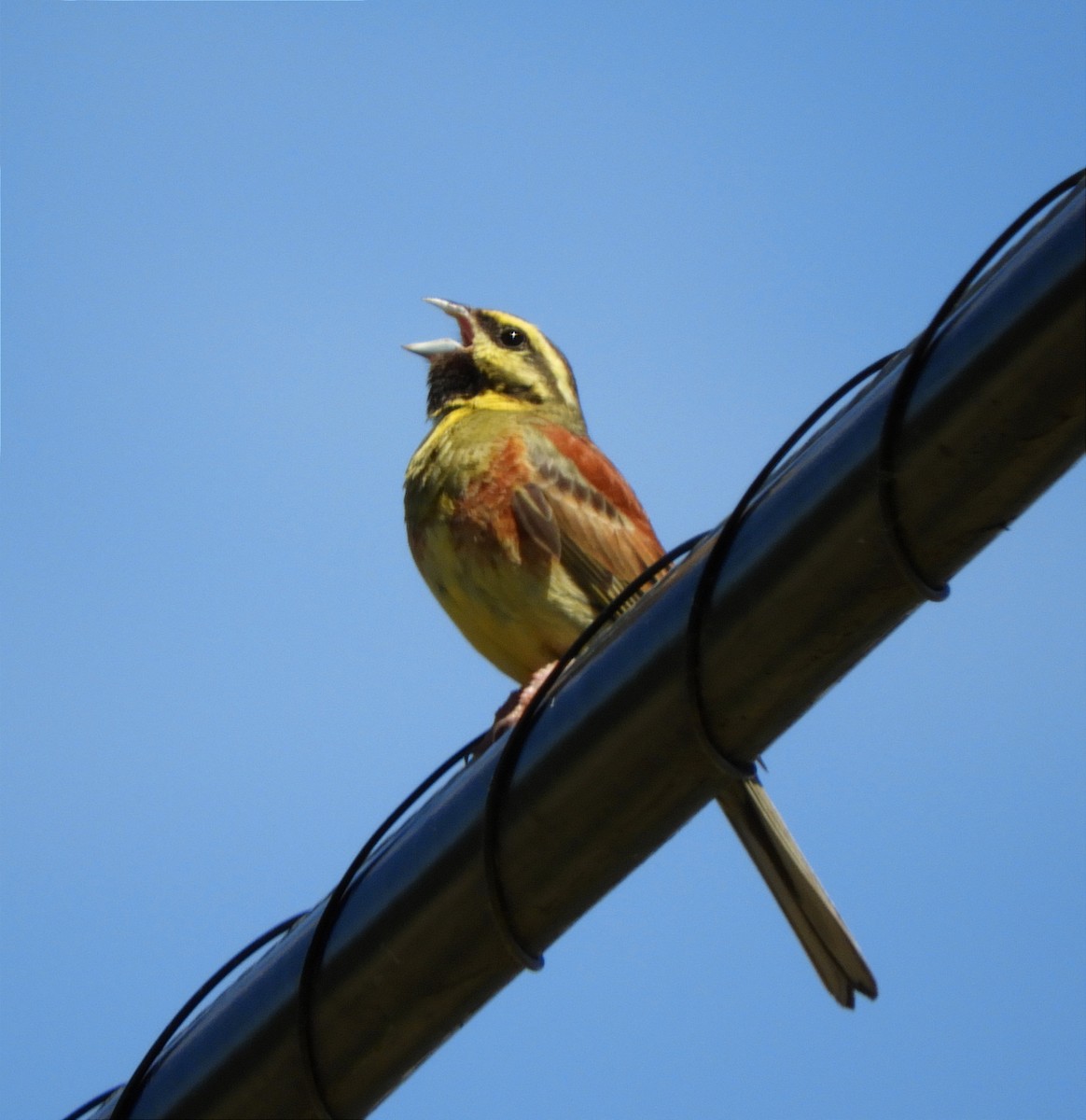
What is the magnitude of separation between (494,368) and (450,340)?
0.19 m

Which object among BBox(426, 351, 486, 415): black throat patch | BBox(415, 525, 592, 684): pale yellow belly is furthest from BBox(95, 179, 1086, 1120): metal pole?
BBox(426, 351, 486, 415): black throat patch

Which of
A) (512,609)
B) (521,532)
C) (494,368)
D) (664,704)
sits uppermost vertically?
(494,368)

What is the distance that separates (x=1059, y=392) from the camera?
1.94 metres

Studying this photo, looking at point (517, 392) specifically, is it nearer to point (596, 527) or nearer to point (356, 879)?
point (596, 527)

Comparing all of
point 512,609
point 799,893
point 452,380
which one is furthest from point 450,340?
point 799,893

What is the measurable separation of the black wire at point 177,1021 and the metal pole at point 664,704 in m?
0.03

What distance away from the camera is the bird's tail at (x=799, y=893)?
3.33 m

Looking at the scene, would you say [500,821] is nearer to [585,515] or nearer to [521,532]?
[521,532]

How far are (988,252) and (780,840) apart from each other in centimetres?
179

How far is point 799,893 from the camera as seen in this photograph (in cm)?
353

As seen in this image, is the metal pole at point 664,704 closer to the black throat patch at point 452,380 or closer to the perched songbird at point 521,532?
the perched songbird at point 521,532

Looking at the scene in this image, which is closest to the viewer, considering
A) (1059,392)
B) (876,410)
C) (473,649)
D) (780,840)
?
(1059,392)

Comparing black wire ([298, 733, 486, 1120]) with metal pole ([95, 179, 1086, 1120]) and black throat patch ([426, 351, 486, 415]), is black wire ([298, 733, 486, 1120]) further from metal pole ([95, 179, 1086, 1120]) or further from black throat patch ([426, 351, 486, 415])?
black throat patch ([426, 351, 486, 415])

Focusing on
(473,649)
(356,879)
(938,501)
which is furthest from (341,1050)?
(473,649)
